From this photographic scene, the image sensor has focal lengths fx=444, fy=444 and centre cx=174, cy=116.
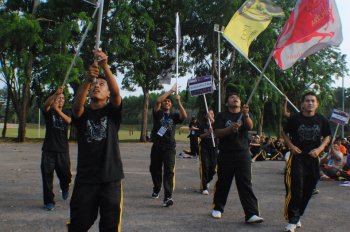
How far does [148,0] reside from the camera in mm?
32781

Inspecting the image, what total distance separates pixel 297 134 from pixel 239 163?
3.12 ft

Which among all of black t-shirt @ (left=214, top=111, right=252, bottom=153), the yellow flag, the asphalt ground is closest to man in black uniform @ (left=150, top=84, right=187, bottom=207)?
the asphalt ground

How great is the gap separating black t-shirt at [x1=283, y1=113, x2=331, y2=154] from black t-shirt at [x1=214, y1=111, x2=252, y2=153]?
2.36 ft

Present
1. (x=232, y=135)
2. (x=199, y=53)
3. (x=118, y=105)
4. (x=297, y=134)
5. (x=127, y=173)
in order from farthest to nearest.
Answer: (x=199, y=53), (x=127, y=173), (x=232, y=135), (x=297, y=134), (x=118, y=105)

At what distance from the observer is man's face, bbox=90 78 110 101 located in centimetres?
429

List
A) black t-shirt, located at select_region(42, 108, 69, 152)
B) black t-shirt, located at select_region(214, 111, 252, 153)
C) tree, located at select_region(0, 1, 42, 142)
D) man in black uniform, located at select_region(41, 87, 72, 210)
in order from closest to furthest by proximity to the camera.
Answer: black t-shirt, located at select_region(214, 111, 252, 153)
man in black uniform, located at select_region(41, 87, 72, 210)
black t-shirt, located at select_region(42, 108, 69, 152)
tree, located at select_region(0, 1, 42, 142)

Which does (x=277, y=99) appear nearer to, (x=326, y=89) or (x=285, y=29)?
(x=326, y=89)

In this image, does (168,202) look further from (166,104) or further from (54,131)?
(54,131)

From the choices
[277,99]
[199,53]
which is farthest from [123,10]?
[277,99]

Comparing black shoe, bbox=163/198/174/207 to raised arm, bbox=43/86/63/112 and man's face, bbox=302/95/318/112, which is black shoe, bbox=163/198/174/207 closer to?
raised arm, bbox=43/86/63/112

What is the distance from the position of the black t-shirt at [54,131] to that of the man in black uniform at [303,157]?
142 inches

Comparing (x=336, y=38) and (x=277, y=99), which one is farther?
(x=277, y=99)

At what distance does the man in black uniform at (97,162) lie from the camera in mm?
4180

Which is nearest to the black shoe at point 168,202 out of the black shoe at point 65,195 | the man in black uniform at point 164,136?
the man in black uniform at point 164,136
